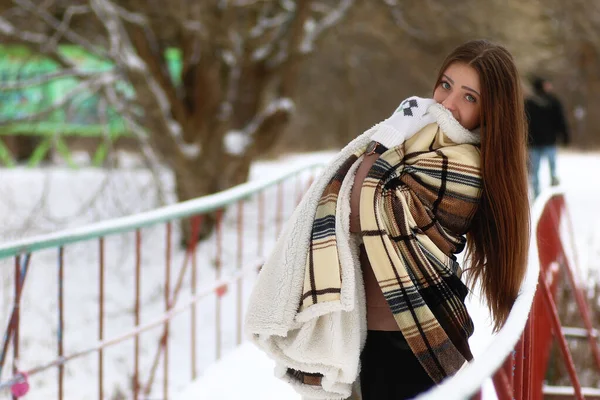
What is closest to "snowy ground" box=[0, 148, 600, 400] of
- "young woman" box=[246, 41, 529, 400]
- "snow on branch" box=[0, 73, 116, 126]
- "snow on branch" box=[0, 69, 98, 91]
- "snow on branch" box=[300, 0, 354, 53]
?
"snow on branch" box=[0, 73, 116, 126]

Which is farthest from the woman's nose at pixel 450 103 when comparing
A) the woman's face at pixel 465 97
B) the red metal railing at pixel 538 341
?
the red metal railing at pixel 538 341

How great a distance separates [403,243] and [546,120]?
9.22 metres

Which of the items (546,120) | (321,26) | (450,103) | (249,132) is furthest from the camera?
(249,132)

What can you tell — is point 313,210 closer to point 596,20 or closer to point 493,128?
point 493,128

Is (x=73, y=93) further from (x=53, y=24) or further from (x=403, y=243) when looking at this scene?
(x=403, y=243)

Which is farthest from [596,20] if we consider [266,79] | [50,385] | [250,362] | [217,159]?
[250,362]

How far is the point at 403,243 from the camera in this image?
6.08 feet

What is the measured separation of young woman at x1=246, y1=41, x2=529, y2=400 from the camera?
1.83 metres

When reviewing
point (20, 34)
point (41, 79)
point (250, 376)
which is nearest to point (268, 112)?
point (41, 79)

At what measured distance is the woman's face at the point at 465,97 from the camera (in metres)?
1.98

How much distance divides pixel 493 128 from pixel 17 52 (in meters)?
9.61

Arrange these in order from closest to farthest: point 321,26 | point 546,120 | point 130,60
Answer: point 130,60 → point 546,120 → point 321,26

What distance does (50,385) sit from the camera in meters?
8.91

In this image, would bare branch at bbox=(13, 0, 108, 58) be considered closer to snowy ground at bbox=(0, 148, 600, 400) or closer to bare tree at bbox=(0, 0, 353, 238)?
bare tree at bbox=(0, 0, 353, 238)
